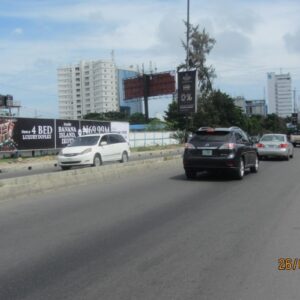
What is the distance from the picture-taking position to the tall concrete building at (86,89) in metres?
139

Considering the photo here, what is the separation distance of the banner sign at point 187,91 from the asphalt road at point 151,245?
118ft

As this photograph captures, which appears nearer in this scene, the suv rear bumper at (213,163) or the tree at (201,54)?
the suv rear bumper at (213,163)

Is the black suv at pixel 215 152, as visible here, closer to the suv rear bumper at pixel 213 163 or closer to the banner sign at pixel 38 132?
the suv rear bumper at pixel 213 163

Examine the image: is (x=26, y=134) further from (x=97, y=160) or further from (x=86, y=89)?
(x=86, y=89)

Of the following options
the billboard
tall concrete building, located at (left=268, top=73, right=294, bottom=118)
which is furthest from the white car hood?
tall concrete building, located at (left=268, top=73, right=294, bottom=118)

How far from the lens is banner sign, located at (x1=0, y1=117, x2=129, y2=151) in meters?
33.2

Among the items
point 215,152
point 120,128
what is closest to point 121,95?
point 120,128

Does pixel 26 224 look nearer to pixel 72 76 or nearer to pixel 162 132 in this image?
pixel 162 132

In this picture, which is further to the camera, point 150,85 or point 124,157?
point 150,85

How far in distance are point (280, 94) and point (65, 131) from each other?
114 meters

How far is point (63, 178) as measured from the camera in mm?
14609

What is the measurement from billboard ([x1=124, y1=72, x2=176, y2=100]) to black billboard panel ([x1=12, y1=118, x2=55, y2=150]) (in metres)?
56.9
